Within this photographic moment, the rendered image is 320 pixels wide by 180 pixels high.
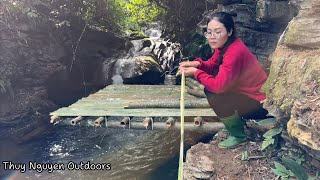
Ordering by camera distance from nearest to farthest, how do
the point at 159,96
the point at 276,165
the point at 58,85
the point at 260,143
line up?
1. the point at 276,165
2. the point at 260,143
3. the point at 159,96
4. the point at 58,85

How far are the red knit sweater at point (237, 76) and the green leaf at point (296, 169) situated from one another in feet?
3.36

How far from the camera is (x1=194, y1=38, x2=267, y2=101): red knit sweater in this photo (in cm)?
371

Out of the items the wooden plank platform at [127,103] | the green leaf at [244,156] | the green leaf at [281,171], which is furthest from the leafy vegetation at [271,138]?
the wooden plank platform at [127,103]

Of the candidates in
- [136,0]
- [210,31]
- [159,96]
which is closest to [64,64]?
[136,0]

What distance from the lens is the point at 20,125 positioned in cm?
951

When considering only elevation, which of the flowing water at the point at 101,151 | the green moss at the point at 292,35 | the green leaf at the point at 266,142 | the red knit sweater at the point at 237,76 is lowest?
the flowing water at the point at 101,151

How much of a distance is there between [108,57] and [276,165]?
9515 millimetres

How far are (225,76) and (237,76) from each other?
30 cm

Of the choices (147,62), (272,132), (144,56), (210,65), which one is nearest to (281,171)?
(272,132)

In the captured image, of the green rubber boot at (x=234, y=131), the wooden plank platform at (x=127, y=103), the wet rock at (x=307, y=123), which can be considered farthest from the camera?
the wooden plank platform at (x=127, y=103)

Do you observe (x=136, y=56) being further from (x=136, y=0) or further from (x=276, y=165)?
(x=276, y=165)

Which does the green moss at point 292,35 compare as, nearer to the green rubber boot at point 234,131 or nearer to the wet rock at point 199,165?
the green rubber boot at point 234,131

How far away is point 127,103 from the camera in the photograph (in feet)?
19.9

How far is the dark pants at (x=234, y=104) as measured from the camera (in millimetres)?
4070
